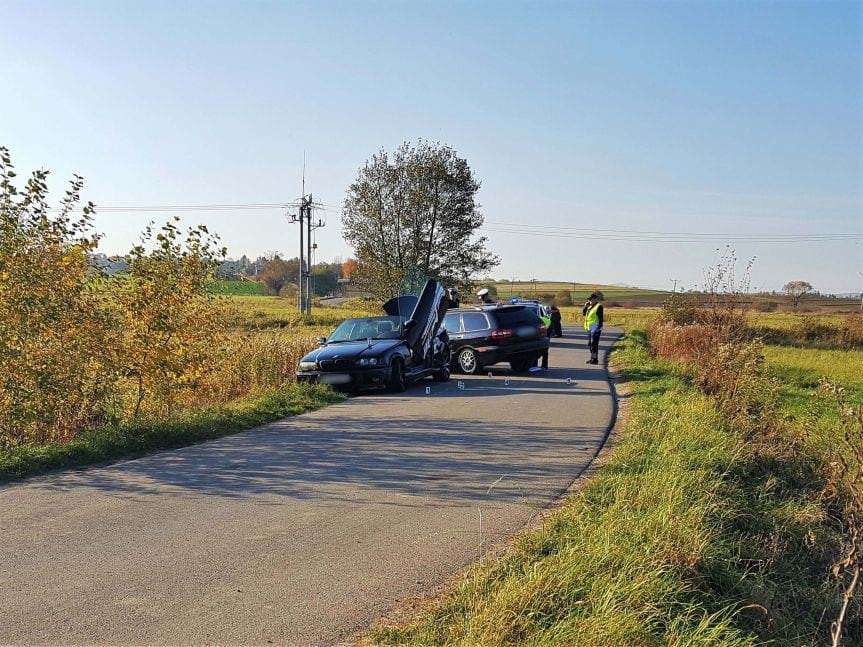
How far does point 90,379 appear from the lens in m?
11.4

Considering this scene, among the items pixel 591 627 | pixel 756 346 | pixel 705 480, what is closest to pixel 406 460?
pixel 705 480

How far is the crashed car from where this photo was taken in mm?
15211

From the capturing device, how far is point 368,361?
15.2 m

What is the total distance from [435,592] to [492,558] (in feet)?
2.33

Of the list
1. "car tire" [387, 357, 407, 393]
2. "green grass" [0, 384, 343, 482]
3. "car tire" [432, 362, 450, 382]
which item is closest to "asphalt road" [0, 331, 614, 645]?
"green grass" [0, 384, 343, 482]

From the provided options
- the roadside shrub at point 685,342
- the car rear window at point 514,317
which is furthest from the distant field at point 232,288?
the roadside shrub at point 685,342

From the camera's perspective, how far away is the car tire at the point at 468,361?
19.7m

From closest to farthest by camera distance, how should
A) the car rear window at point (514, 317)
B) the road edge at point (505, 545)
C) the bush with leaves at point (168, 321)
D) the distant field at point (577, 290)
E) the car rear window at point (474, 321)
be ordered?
1. the road edge at point (505, 545)
2. the bush with leaves at point (168, 321)
3. the car rear window at point (514, 317)
4. the car rear window at point (474, 321)
5. the distant field at point (577, 290)

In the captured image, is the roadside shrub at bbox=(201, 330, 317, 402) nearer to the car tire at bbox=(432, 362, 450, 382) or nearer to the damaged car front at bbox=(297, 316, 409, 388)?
the damaged car front at bbox=(297, 316, 409, 388)

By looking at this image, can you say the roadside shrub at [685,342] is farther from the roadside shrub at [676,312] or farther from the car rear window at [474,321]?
the car rear window at [474,321]

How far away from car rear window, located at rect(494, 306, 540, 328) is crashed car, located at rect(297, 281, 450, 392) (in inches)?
72.4

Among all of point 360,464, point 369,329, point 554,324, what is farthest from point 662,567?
point 554,324

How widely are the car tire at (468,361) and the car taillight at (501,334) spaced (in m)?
0.72

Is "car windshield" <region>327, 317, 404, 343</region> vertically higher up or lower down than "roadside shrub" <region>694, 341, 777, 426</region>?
higher up
